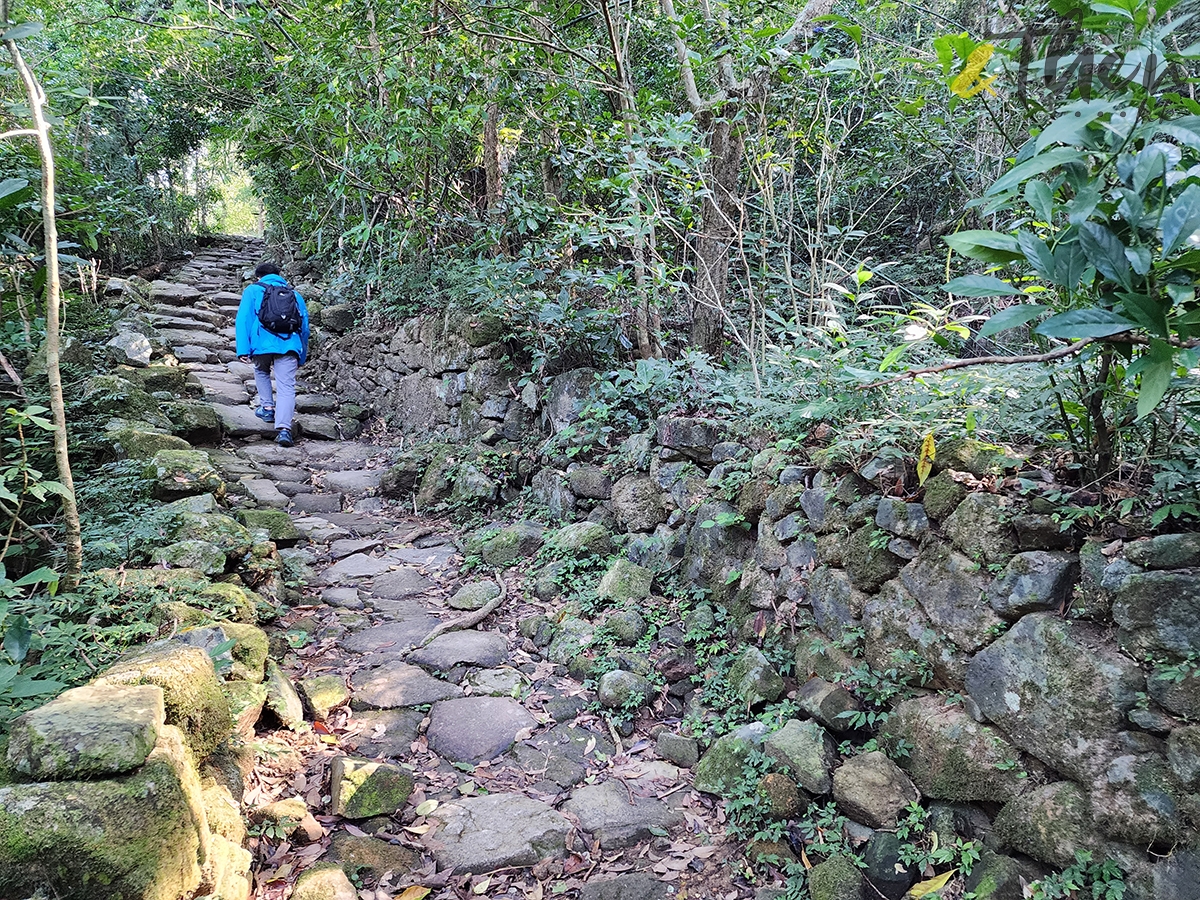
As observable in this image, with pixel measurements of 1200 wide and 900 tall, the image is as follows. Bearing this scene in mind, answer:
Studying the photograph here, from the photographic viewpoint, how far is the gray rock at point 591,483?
5.05 m

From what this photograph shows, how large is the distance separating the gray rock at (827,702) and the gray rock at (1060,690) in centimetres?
58

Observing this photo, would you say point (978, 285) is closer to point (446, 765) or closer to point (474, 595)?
point (446, 765)

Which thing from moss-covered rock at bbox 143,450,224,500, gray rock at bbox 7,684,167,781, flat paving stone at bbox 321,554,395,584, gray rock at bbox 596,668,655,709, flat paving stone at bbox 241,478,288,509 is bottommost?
flat paving stone at bbox 321,554,395,584

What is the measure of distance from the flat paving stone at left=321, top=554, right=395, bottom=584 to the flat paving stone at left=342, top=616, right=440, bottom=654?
0.78 meters

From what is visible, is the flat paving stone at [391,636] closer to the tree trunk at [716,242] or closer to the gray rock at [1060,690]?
the tree trunk at [716,242]

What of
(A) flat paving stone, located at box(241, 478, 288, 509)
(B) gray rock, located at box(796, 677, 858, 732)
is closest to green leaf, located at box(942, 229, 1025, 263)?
(B) gray rock, located at box(796, 677, 858, 732)

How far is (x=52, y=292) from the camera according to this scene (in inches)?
104

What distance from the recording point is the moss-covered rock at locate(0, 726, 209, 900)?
1.54 meters

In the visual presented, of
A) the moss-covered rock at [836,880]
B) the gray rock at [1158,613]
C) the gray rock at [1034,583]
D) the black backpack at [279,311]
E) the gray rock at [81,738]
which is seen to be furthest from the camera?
the black backpack at [279,311]

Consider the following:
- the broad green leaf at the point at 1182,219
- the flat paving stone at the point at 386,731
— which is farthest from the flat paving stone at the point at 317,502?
the broad green leaf at the point at 1182,219

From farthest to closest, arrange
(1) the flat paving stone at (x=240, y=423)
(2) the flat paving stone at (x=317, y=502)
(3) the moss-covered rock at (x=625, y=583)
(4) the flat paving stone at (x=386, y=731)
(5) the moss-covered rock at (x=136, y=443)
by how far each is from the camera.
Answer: (1) the flat paving stone at (x=240, y=423) → (2) the flat paving stone at (x=317, y=502) → (5) the moss-covered rock at (x=136, y=443) → (3) the moss-covered rock at (x=625, y=583) → (4) the flat paving stone at (x=386, y=731)

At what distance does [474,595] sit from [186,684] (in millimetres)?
2464

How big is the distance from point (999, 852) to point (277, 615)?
3.71 metres

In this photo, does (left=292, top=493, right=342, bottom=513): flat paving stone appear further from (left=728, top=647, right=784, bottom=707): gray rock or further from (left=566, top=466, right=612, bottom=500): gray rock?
(left=728, top=647, right=784, bottom=707): gray rock
